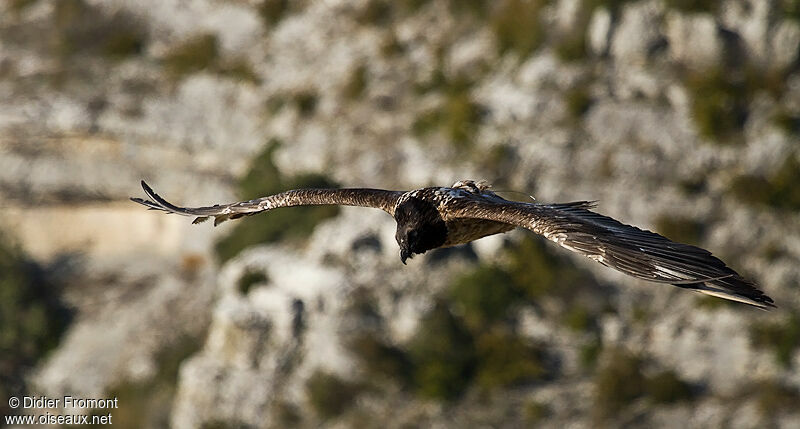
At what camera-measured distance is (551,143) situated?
86.6ft

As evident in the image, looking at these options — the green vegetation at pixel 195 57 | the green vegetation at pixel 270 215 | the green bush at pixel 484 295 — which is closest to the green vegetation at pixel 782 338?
the green bush at pixel 484 295

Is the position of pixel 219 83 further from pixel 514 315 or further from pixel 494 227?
pixel 494 227

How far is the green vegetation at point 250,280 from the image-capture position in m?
26.7

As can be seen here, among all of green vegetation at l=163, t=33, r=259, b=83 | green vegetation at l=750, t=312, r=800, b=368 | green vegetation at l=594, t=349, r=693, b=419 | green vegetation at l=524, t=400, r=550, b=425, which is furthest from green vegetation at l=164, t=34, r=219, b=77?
green vegetation at l=750, t=312, r=800, b=368

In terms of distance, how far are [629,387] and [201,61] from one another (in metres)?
19.0

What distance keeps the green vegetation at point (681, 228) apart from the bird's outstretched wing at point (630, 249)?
15.4m

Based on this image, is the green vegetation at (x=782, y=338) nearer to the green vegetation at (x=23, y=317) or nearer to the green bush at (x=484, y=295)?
the green bush at (x=484, y=295)

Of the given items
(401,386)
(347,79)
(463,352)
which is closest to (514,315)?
(463,352)

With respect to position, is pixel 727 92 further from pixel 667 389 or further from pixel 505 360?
pixel 505 360

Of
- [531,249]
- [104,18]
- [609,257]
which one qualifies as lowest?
[609,257]

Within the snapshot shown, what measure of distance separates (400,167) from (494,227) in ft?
52.2

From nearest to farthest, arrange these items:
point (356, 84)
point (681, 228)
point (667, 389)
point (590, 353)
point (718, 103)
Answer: point (667, 389) < point (590, 353) < point (681, 228) < point (718, 103) < point (356, 84)

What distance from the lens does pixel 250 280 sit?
87.9 feet

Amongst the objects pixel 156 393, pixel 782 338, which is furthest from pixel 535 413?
pixel 156 393
